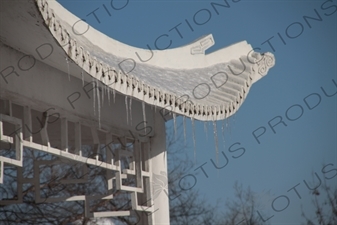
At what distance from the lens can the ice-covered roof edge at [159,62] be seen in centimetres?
671

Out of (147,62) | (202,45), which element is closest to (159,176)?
(147,62)

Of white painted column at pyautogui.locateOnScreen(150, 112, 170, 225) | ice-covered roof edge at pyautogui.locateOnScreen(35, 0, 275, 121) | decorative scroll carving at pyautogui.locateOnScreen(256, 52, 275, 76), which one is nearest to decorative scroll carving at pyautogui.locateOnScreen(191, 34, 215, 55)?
ice-covered roof edge at pyautogui.locateOnScreen(35, 0, 275, 121)

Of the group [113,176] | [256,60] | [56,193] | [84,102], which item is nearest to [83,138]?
[113,176]

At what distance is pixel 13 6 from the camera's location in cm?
619

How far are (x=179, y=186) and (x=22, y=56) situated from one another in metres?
12.5

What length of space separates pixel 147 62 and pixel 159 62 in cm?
29

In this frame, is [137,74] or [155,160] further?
[155,160]

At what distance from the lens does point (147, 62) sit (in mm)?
10758

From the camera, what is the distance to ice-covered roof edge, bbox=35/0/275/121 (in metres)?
6.71

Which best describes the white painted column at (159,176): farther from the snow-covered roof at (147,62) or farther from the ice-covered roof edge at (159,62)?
the ice-covered roof edge at (159,62)

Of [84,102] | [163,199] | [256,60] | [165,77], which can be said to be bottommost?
[163,199]

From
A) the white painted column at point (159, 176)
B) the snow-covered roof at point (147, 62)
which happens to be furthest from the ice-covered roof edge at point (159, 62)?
the white painted column at point (159, 176)

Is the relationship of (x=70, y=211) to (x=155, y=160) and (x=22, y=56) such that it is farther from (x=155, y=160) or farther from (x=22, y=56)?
(x=22, y=56)

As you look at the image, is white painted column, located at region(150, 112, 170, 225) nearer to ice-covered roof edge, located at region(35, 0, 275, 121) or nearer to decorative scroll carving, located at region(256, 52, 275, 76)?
ice-covered roof edge, located at region(35, 0, 275, 121)
